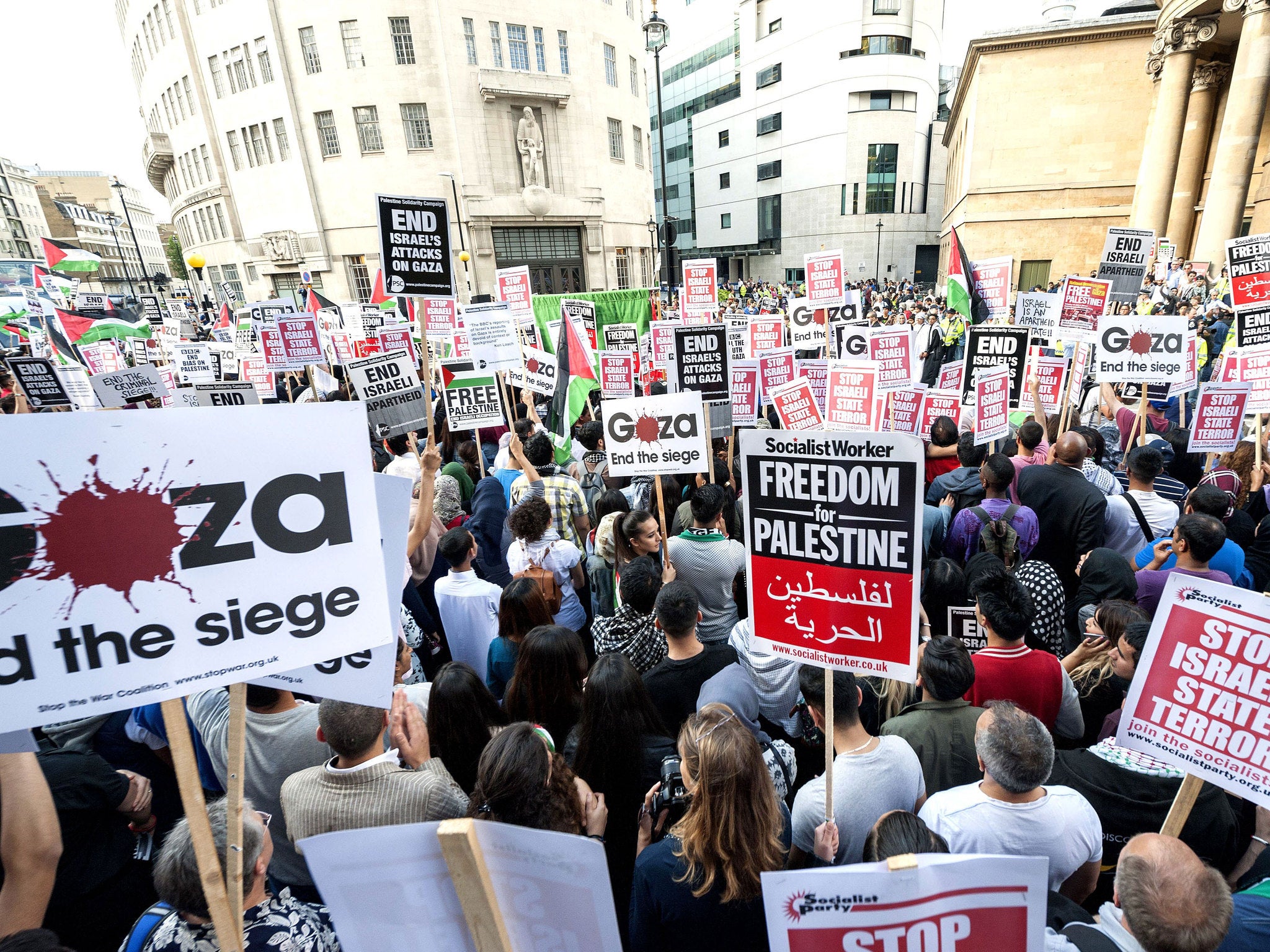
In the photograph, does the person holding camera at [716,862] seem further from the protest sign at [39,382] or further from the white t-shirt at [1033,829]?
the protest sign at [39,382]

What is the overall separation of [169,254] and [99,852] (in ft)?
288

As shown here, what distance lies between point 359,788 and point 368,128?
114ft

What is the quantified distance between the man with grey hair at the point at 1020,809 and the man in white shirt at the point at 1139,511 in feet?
10.9

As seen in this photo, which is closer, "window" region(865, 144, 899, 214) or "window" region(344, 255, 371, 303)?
"window" region(344, 255, 371, 303)

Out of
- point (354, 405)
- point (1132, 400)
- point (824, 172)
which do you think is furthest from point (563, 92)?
point (354, 405)

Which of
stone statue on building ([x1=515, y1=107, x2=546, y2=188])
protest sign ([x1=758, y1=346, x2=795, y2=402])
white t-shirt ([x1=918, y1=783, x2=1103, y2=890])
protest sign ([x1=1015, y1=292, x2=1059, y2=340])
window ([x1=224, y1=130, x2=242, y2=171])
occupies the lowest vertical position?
white t-shirt ([x1=918, y1=783, x2=1103, y2=890])

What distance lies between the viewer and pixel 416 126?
29.6 meters

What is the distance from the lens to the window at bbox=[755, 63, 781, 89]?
144 feet

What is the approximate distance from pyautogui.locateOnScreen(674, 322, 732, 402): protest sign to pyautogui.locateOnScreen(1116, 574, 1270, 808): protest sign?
14.5 ft

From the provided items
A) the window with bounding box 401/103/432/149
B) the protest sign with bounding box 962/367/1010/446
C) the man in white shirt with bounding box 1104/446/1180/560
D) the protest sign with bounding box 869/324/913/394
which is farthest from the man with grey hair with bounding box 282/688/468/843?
the window with bounding box 401/103/432/149

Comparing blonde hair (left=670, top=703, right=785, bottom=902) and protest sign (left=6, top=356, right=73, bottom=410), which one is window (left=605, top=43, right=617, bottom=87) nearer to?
protest sign (left=6, top=356, right=73, bottom=410)

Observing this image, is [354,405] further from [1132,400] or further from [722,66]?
[722,66]

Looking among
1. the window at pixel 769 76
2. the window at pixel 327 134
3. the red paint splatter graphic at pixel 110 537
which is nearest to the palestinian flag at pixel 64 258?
the window at pixel 327 134

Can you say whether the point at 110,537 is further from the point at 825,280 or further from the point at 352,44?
the point at 352,44
